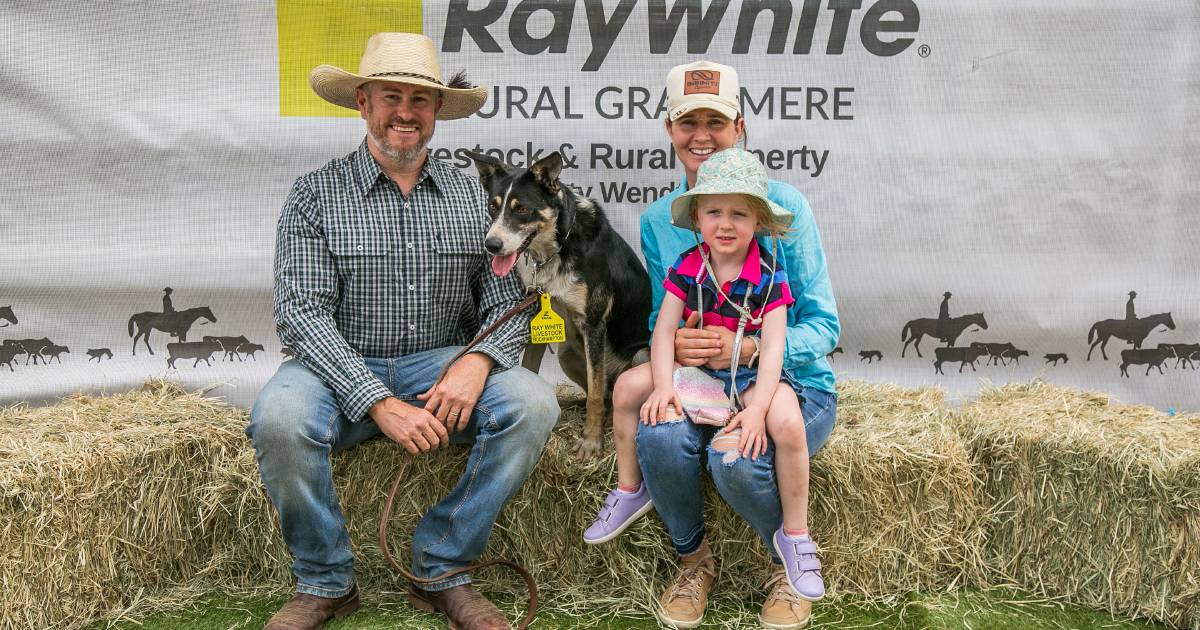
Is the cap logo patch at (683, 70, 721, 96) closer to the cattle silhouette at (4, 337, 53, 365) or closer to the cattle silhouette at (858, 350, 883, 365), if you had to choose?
the cattle silhouette at (858, 350, 883, 365)

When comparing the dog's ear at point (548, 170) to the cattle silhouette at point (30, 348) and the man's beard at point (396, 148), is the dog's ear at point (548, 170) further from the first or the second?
the cattle silhouette at point (30, 348)

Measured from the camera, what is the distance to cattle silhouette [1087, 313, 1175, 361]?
4281mm

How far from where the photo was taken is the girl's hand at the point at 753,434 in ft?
9.10

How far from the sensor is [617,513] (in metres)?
3.05

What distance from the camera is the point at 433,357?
10.6 feet

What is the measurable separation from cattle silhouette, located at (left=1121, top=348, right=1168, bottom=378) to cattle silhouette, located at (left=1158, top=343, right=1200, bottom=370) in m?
0.02

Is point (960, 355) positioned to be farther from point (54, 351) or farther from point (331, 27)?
point (54, 351)

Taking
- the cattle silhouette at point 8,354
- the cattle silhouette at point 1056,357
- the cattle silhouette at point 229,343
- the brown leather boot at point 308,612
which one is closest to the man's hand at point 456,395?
the brown leather boot at point 308,612

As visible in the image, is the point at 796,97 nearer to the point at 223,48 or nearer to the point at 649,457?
the point at 649,457

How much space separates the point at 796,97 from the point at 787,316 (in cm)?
151

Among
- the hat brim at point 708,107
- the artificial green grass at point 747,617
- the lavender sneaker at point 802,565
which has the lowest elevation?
the artificial green grass at point 747,617

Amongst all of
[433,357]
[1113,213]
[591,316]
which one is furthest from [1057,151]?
[433,357]

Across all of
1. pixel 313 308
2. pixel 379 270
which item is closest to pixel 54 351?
pixel 313 308

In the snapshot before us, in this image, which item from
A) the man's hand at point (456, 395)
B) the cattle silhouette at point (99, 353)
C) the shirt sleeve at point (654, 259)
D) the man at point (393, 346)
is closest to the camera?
the man at point (393, 346)
